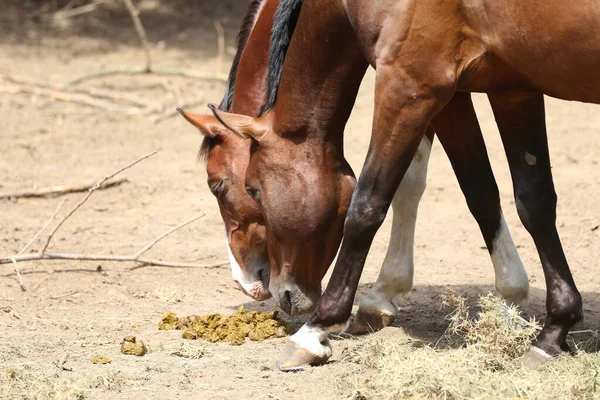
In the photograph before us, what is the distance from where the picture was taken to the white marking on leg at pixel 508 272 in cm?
405

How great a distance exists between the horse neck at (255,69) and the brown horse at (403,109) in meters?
0.23

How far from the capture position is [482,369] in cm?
334

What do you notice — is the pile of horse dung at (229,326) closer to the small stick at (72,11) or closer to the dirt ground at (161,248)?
the dirt ground at (161,248)

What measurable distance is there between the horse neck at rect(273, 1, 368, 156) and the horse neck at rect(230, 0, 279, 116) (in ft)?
0.92

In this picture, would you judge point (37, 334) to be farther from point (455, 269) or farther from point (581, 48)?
point (581, 48)

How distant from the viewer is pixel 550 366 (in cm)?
337

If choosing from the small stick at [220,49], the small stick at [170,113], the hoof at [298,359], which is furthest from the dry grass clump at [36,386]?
the small stick at [220,49]

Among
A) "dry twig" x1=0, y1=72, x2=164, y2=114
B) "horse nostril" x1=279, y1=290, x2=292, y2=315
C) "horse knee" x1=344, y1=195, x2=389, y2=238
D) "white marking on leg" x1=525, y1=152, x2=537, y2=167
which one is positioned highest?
"white marking on leg" x1=525, y1=152, x2=537, y2=167

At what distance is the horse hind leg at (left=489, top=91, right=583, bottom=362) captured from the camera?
3.63 meters

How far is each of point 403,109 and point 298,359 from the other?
1.07 meters

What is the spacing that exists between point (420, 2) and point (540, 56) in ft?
1.48

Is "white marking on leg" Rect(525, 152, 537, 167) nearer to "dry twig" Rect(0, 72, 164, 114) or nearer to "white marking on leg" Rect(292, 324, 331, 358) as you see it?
"white marking on leg" Rect(292, 324, 331, 358)

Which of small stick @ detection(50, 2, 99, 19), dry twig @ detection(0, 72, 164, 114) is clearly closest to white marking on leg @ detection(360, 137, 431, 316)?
dry twig @ detection(0, 72, 164, 114)

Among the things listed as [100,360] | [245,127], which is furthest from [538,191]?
[100,360]
